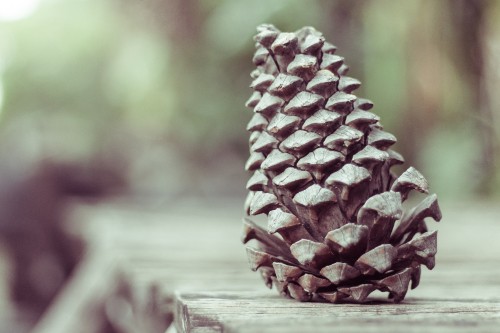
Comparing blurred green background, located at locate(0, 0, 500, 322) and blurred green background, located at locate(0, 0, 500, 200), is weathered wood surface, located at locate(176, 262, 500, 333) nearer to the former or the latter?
blurred green background, located at locate(0, 0, 500, 322)

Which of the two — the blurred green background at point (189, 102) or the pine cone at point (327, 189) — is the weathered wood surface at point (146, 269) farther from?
the blurred green background at point (189, 102)

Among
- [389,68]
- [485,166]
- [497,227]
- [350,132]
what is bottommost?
[485,166]

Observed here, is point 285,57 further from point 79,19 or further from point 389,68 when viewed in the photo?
point 79,19

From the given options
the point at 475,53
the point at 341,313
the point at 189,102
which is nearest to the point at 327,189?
the point at 341,313

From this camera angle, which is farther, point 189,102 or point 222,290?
point 189,102

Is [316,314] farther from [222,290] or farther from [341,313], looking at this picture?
[222,290]

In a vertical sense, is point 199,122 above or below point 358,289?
below

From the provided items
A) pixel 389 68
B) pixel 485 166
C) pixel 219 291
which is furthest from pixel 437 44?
pixel 219 291

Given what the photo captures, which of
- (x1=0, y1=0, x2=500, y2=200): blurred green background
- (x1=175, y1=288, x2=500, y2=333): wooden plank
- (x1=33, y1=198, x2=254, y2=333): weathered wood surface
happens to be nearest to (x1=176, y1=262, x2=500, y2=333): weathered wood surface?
(x1=175, y1=288, x2=500, y2=333): wooden plank
